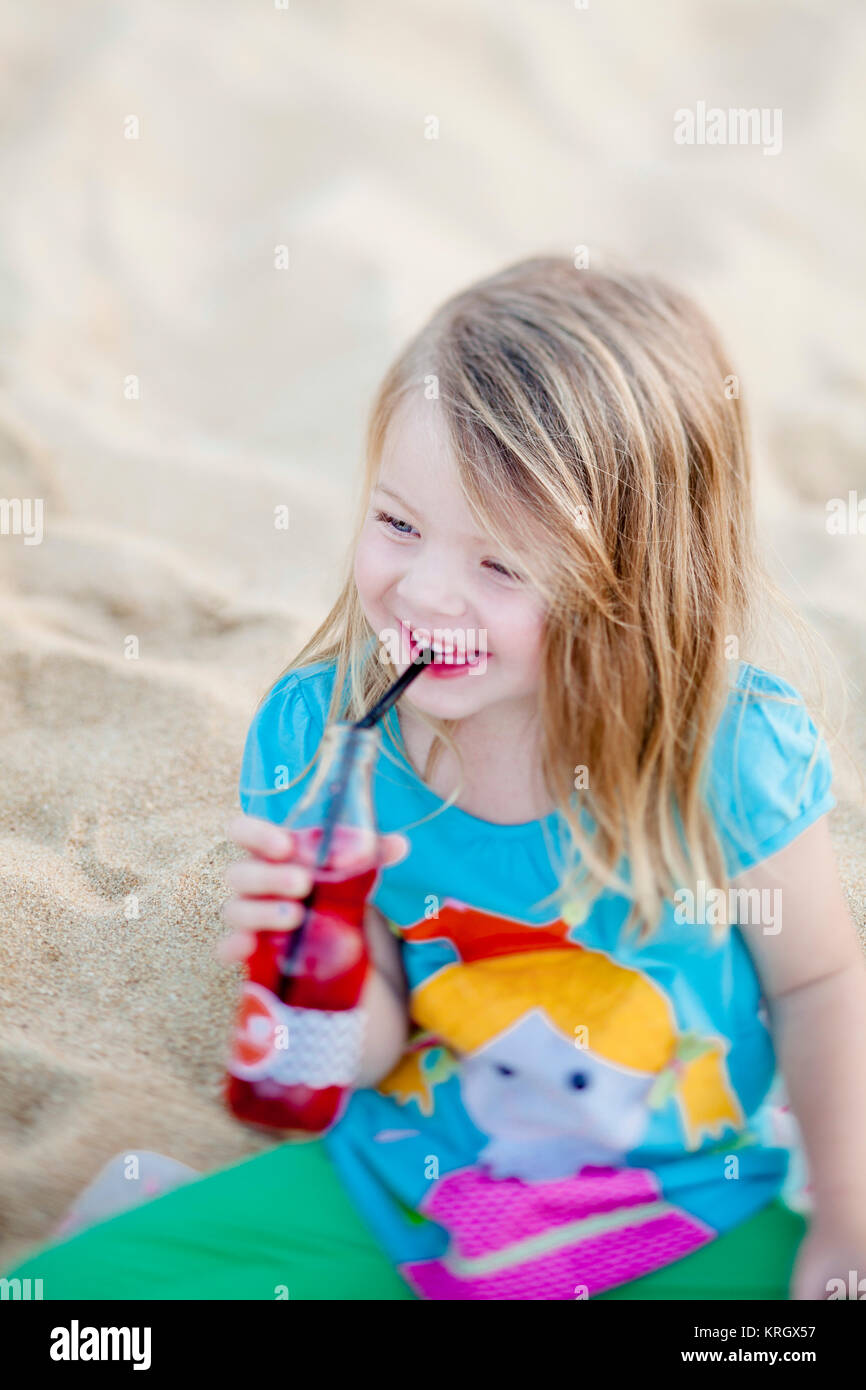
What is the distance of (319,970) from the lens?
117cm

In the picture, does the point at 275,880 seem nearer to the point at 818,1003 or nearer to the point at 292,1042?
the point at 292,1042

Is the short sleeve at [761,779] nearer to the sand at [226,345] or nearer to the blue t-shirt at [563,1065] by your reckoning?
the blue t-shirt at [563,1065]

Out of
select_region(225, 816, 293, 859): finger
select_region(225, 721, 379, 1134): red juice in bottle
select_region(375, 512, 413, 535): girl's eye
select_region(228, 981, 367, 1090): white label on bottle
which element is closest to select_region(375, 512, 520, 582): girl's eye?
select_region(375, 512, 413, 535): girl's eye

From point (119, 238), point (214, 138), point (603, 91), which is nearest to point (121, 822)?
point (119, 238)

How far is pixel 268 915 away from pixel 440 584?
38 centimetres

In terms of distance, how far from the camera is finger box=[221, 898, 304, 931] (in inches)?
44.4

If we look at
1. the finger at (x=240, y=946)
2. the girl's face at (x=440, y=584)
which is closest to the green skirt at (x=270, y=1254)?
the finger at (x=240, y=946)

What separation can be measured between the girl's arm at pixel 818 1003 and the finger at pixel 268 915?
19.6 inches

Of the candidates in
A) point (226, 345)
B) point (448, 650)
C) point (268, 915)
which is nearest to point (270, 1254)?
point (268, 915)

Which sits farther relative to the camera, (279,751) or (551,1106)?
(279,751)

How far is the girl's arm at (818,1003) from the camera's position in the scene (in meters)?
1.25

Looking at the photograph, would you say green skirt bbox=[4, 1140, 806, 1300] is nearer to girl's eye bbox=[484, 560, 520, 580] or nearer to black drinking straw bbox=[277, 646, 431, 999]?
black drinking straw bbox=[277, 646, 431, 999]

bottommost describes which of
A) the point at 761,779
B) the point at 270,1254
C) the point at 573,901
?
the point at 270,1254
